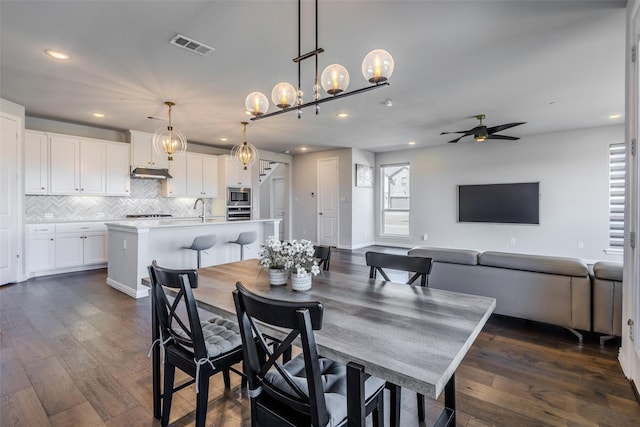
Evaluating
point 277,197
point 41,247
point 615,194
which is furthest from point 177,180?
point 615,194

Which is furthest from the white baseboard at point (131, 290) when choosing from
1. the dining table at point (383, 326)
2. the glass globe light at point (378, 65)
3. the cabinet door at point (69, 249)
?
the glass globe light at point (378, 65)

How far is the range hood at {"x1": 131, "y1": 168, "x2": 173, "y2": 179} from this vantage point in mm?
6095

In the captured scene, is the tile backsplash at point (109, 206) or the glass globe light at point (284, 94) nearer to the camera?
the glass globe light at point (284, 94)

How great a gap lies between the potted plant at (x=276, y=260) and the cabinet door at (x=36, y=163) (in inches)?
214

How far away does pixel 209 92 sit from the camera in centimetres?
409

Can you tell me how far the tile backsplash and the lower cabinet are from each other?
0.37m

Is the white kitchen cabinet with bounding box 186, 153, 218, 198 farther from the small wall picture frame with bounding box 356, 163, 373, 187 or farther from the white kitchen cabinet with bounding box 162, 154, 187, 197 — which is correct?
the small wall picture frame with bounding box 356, 163, 373, 187

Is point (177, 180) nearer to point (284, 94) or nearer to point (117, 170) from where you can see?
point (117, 170)

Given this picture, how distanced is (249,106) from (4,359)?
290 cm

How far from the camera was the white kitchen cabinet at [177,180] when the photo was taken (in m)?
6.70

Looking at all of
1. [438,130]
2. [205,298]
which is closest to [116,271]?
[205,298]

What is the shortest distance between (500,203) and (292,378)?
23.3 ft

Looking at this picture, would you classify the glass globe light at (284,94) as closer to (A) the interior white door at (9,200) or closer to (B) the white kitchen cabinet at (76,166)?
(A) the interior white door at (9,200)

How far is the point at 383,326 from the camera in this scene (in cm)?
128
